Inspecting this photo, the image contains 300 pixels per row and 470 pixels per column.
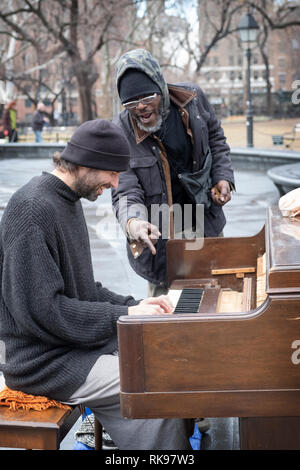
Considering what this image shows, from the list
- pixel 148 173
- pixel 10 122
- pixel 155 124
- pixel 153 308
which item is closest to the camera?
pixel 153 308

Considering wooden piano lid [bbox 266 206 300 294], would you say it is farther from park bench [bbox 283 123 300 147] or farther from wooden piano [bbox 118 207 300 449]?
park bench [bbox 283 123 300 147]

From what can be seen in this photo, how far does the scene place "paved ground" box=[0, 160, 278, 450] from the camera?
3771 millimetres

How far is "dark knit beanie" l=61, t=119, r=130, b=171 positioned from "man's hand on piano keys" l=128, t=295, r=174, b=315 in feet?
1.72

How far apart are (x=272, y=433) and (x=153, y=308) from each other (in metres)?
0.58

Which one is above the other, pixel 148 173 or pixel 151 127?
pixel 151 127

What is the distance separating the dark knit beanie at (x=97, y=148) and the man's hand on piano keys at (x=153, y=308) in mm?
526

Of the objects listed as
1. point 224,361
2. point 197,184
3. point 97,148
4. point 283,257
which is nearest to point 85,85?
point 197,184

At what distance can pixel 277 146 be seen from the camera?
2381 centimetres

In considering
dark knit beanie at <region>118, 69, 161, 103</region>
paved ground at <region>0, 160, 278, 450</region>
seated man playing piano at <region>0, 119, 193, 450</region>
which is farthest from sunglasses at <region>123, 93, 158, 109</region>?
paved ground at <region>0, 160, 278, 450</region>

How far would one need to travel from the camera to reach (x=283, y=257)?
2.17m

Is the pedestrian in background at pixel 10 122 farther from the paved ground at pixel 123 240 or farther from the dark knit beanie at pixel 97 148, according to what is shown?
the dark knit beanie at pixel 97 148

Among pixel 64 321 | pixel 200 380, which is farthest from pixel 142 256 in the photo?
pixel 200 380

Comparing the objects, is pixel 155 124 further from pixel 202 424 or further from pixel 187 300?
pixel 202 424

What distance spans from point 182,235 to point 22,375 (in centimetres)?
155
